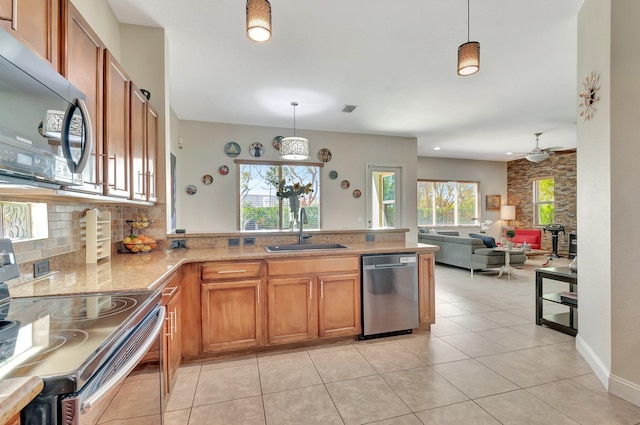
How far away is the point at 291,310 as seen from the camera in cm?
262

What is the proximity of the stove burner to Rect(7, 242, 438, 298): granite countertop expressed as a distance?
0.36 feet

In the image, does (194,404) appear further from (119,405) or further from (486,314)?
(486,314)

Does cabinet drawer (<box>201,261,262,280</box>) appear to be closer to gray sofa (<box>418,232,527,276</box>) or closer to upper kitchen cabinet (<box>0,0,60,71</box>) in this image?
upper kitchen cabinet (<box>0,0,60,71</box>)

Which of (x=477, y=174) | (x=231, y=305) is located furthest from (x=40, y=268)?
(x=477, y=174)

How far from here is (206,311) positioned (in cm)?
240

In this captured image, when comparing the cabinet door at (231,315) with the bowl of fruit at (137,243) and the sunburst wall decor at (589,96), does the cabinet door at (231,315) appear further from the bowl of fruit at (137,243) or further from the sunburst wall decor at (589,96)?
the sunburst wall decor at (589,96)

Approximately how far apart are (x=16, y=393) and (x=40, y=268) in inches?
55.0

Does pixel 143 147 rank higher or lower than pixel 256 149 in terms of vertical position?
lower

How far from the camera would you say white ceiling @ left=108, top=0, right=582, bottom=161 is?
2504mm

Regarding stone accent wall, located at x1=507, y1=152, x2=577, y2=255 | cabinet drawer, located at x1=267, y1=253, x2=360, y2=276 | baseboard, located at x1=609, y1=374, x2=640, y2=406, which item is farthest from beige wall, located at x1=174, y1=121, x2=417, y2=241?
stone accent wall, located at x1=507, y1=152, x2=577, y2=255

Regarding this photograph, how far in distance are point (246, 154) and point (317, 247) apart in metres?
3.30

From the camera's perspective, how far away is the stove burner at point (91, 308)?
3.65 feet

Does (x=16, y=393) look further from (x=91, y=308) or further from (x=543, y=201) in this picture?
(x=543, y=201)

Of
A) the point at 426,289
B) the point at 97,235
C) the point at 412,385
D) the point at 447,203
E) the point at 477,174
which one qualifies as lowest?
the point at 412,385
